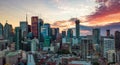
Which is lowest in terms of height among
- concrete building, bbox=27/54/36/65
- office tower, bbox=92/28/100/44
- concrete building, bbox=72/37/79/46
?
concrete building, bbox=27/54/36/65

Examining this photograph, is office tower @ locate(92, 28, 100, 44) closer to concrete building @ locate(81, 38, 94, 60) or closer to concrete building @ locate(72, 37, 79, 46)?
concrete building @ locate(81, 38, 94, 60)

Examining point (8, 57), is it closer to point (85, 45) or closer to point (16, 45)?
point (16, 45)

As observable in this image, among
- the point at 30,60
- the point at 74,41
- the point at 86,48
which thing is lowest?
the point at 30,60

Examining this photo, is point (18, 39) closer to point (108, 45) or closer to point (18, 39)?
point (18, 39)

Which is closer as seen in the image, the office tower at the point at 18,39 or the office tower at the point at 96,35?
the office tower at the point at 18,39

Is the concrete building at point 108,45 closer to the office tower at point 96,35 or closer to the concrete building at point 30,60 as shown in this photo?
the office tower at point 96,35

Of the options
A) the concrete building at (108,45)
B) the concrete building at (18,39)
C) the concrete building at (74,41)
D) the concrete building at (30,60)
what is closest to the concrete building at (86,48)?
the concrete building at (108,45)

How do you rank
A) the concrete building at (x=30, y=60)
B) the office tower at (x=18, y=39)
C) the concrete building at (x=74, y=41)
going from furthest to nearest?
the concrete building at (x=74, y=41)
the office tower at (x=18, y=39)
the concrete building at (x=30, y=60)

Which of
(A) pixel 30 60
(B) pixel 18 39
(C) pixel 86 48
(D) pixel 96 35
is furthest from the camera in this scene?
(D) pixel 96 35

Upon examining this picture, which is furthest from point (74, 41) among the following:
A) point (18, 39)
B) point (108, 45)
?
point (18, 39)

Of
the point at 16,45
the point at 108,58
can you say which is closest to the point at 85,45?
the point at 108,58

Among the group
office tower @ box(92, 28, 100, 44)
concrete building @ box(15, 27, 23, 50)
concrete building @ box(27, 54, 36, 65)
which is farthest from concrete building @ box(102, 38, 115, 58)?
concrete building @ box(27, 54, 36, 65)
